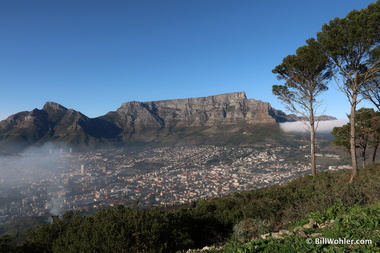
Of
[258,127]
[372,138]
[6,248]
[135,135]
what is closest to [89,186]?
[6,248]

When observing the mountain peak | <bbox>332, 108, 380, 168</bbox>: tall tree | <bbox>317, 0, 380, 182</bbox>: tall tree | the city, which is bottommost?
the city

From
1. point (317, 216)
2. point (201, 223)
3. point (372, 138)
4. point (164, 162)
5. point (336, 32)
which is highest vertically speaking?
point (336, 32)

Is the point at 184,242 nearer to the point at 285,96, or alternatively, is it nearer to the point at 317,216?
the point at 317,216

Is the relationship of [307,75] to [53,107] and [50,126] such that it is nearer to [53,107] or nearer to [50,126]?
[50,126]

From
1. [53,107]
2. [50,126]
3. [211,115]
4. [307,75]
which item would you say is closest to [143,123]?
[211,115]

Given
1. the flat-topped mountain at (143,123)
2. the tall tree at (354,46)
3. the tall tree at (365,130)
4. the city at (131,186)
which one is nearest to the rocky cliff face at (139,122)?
the flat-topped mountain at (143,123)

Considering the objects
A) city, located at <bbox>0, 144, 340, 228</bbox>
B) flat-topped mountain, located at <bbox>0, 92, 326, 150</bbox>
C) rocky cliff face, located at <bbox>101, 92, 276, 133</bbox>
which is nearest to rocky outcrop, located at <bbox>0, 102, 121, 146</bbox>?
flat-topped mountain, located at <bbox>0, 92, 326, 150</bbox>

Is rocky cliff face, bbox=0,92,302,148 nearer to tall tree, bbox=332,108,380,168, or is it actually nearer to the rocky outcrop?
the rocky outcrop

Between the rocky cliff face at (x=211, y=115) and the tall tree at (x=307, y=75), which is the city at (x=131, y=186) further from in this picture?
the rocky cliff face at (x=211, y=115)
